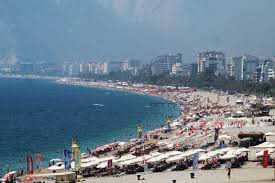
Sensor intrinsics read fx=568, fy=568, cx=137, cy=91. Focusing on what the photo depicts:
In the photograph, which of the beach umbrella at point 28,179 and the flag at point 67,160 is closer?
the flag at point 67,160

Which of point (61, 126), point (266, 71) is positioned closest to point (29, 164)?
point (61, 126)

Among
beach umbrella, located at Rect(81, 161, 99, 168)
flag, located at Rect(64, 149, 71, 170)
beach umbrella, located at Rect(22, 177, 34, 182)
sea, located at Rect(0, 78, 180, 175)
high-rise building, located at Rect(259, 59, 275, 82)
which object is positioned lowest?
sea, located at Rect(0, 78, 180, 175)

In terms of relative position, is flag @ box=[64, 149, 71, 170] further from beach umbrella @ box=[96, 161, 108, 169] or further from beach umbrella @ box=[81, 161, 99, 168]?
beach umbrella @ box=[81, 161, 99, 168]

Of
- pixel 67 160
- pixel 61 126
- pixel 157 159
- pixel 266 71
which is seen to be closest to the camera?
pixel 67 160

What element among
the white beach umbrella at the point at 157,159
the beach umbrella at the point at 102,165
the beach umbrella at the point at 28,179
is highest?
the white beach umbrella at the point at 157,159

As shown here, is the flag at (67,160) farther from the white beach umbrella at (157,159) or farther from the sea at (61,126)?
the sea at (61,126)

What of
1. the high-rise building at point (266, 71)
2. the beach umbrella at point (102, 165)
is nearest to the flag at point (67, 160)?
the beach umbrella at point (102, 165)

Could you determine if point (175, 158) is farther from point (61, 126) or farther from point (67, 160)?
point (61, 126)

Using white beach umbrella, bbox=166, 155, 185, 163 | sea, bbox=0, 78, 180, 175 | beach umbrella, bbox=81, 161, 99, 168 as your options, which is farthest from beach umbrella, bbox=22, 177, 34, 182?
white beach umbrella, bbox=166, 155, 185, 163

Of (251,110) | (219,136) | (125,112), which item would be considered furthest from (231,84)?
(219,136)

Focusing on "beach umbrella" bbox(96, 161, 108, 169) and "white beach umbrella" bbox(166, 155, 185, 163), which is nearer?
"beach umbrella" bbox(96, 161, 108, 169)

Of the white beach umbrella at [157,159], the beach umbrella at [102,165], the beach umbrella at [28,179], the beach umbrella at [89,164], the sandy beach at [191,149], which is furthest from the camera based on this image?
the beach umbrella at [89,164]
